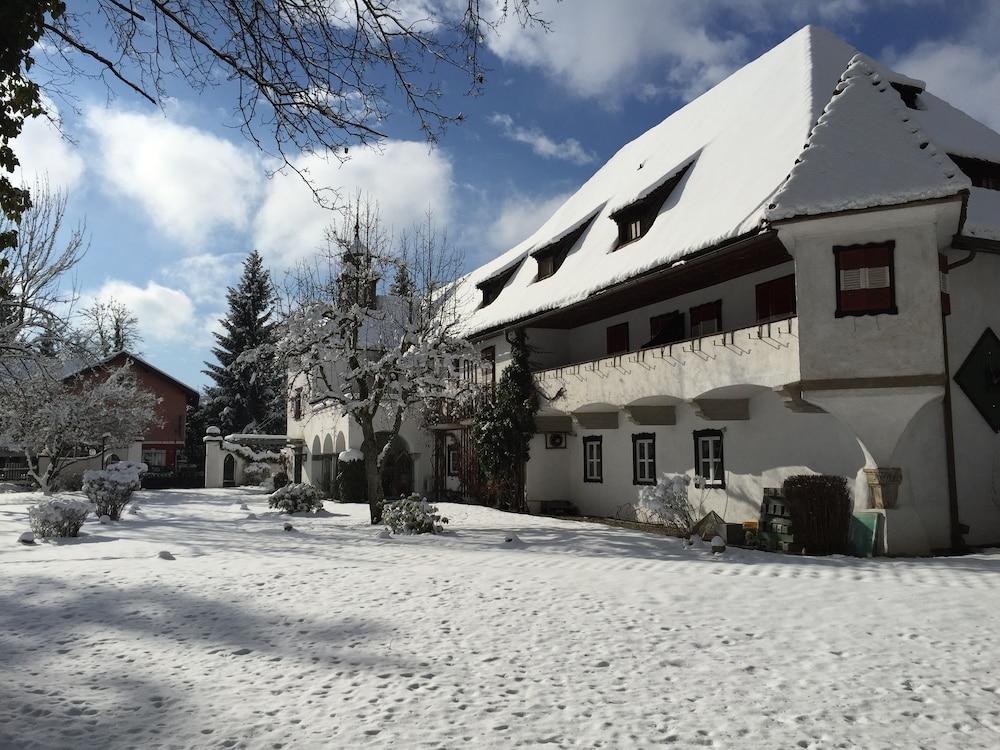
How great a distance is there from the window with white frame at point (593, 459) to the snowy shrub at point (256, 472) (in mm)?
25304

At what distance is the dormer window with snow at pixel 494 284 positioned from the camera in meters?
28.4

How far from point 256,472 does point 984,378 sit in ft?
120

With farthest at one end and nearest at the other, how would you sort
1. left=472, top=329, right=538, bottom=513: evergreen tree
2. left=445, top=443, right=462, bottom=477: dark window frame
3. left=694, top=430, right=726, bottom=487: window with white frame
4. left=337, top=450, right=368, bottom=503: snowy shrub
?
1. left=337, top=450, right=368, bottom=503: snowy shrub
2. left=445, top=443, right=462, bottom=477: dark window frame
3. left=472, top=329, right=538, bottom=513: evergreen tree
4. left=694, top=430, right=726, bottom=487: window with white frame

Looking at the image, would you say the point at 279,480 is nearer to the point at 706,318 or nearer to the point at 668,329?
the point at 668,329

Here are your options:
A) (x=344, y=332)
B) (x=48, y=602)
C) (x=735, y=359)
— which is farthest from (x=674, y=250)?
(x=48, y=602)

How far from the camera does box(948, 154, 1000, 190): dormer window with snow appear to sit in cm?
1702

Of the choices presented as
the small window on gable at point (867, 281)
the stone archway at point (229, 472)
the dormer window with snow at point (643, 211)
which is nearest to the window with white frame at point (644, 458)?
the dormer window with snow at point (643, 211)

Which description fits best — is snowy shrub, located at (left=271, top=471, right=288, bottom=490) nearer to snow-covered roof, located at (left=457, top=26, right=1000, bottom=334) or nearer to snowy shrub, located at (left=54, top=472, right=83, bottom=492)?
snowy shrub, located at (left=54, top=472, right=83, bottom=492)

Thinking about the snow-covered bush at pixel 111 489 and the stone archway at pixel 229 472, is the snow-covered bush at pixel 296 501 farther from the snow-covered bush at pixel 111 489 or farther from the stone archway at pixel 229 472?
the stone archway at pixel 229 472

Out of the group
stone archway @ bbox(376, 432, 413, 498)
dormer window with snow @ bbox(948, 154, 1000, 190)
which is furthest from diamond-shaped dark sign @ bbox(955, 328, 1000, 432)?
stone archway @ bbox(376, 432, 413, 498)

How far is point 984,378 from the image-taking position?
579 inches

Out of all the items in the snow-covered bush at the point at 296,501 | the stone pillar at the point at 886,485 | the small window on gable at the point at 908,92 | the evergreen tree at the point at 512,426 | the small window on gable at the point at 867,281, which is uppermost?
the small window on gable at the point at 908,92

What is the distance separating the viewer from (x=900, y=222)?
518 inches

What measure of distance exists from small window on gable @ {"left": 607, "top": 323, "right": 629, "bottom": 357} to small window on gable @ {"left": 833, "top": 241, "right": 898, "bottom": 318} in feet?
25.6
